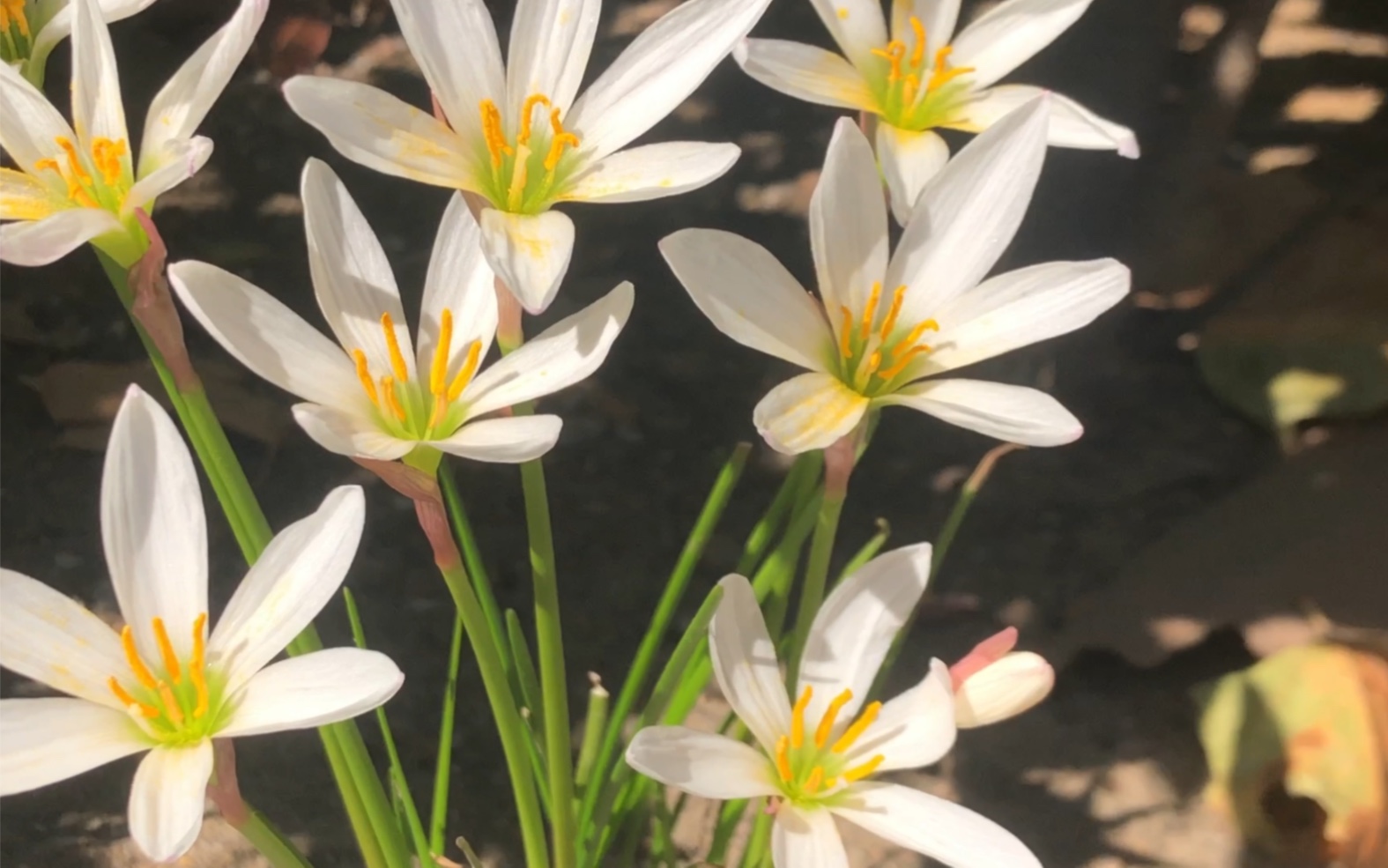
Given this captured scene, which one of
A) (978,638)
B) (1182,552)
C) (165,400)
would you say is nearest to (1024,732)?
(978,638)

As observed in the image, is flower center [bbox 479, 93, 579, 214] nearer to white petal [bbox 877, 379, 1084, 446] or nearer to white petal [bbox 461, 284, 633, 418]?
white petal [bbox 461, 284, 633, 418]

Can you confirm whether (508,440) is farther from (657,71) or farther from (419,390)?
(657,71)

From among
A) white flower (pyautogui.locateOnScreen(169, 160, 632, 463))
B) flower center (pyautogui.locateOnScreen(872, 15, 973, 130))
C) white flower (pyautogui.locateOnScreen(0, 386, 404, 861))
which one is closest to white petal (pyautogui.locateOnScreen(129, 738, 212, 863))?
white flower (pyautogui.locateOnScreen(0, 386, 404, 861))

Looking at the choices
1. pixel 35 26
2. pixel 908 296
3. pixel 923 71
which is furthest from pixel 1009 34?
pixel 35 26

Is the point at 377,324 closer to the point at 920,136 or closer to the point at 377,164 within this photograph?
the point at 377,164

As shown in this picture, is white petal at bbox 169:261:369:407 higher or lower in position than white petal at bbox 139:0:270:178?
lower

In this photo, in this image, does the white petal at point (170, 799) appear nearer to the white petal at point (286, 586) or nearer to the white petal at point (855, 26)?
the white petal at point (286, 586)

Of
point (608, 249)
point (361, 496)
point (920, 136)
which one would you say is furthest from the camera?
point (608, 249)
